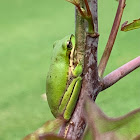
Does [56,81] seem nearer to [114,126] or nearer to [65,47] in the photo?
[65,47]

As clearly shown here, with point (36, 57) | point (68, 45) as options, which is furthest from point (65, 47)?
point (36, 57)

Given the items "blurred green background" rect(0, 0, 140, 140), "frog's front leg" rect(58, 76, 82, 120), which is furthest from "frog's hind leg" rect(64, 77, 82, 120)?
"blurred green background" rect(0, 0, 140, 140)

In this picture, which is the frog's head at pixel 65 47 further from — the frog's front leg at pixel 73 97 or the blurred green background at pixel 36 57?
the blurred green background at pixel 36 57

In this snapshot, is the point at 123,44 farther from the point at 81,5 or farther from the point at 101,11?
the point at 81,5

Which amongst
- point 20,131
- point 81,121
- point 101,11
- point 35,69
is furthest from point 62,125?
point 101,11

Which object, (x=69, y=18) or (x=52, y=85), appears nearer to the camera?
(x=52, y=85)

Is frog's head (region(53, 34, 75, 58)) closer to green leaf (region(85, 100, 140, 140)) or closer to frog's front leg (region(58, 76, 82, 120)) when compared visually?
frog's front leg (region(58, 76, 82, 120))

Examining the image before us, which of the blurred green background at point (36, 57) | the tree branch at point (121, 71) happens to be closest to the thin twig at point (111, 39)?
the tree branch at point (121, 71)
